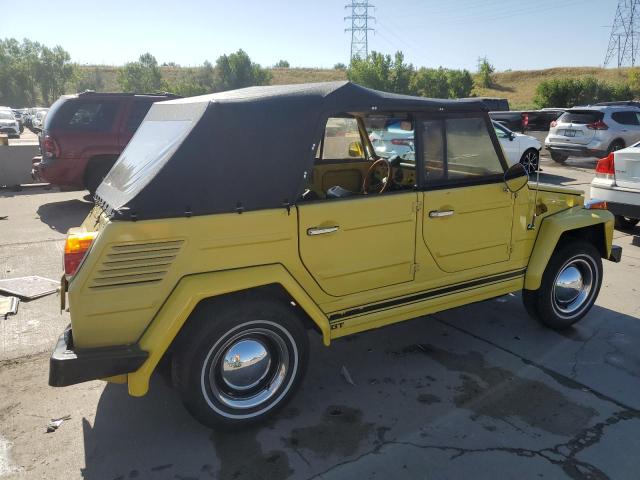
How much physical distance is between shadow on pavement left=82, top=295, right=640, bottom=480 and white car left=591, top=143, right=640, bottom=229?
11.7 feet

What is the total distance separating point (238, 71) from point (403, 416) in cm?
8329

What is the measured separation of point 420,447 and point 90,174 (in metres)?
7.96

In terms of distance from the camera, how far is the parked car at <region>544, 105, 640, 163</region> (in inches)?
587

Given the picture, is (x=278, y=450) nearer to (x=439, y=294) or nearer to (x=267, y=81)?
(x=439, y=294)

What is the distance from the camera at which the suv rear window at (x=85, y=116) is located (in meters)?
8.73

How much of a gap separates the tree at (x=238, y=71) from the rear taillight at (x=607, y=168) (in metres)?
76.8

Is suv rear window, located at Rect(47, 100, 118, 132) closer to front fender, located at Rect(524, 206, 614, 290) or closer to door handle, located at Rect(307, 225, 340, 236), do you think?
door handle, located at Rect(307, 225, 340, 236)

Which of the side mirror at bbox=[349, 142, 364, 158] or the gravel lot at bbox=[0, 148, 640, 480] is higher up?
the side mirror at bbox=[349, 142, 364, 158]

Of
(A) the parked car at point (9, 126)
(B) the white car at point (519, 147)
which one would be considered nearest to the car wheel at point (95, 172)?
(B) the white car at point (519, 147)

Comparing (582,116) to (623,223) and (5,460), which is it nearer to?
(623,223)

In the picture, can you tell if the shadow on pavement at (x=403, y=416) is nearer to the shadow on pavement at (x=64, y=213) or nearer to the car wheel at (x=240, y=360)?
the car wheel at (x=240, y=360)


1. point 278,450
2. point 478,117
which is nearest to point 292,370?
point 278,450

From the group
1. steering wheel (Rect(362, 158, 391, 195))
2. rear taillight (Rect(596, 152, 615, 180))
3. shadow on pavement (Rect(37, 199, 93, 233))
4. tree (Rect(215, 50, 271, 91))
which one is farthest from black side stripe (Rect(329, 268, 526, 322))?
tree (Rect(215, 50, 271, 91))

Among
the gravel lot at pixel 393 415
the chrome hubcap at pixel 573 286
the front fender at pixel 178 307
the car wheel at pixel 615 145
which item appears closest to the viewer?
the front fender at pixel 178 307
